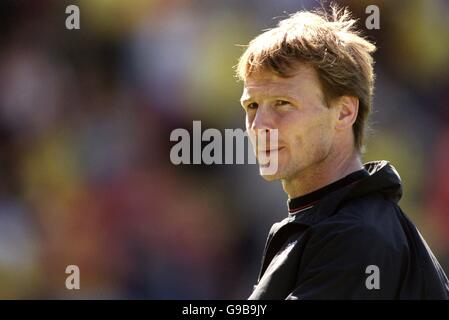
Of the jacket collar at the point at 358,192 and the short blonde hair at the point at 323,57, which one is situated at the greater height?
the short blonde hair at the point at 323,57

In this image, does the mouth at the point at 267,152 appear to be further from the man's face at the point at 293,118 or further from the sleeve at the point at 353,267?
the sleeve at the point at 353,267

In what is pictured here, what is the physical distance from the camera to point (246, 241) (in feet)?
11.3

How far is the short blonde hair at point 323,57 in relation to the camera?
1.56 m

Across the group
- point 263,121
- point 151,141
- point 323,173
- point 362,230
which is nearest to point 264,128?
point 263,121

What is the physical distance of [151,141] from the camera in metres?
3.49

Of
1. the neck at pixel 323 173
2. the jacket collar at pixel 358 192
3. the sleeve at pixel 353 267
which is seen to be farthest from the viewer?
the neck at pixel 323 173

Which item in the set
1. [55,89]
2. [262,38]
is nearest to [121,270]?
[55,89]

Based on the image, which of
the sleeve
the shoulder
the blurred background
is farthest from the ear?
the blurred background

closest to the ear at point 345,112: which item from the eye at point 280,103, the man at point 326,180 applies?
the man at point 326,180

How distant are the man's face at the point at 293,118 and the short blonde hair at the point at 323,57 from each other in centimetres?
2

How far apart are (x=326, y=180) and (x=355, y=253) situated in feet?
0.99

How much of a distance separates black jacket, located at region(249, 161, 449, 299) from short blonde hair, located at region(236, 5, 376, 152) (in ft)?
0.71

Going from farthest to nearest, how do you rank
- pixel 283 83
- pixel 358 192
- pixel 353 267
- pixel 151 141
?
pixel 151 141, pixel 283 83, pixel 358 192, pixel 353 267

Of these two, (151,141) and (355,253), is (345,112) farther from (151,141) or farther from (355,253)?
(151,141)
